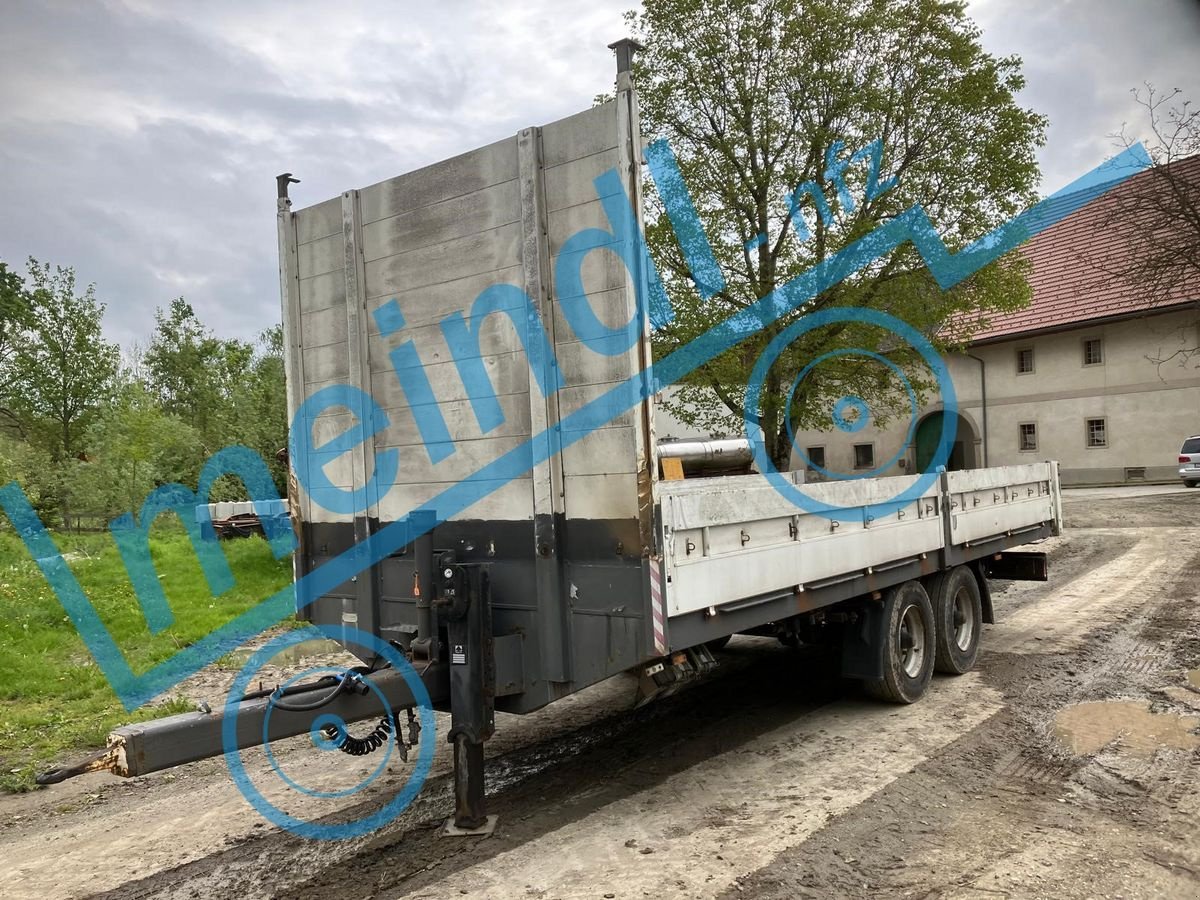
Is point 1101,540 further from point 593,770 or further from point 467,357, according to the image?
point 467,357

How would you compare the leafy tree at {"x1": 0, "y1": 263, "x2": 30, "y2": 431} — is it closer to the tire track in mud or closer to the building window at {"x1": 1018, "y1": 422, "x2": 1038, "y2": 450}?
the tire track in mud

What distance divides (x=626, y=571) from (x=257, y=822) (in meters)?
2.47

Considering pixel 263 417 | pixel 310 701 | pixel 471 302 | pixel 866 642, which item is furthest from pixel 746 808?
pixel 263 417

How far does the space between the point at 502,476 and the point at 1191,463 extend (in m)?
24.7

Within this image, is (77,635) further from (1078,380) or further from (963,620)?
(1078,380)

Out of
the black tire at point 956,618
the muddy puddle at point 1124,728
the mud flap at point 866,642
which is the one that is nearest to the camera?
→ the muddy puddle at point 1124,728

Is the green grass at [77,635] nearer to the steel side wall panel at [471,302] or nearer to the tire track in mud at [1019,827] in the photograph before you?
the steel side wall panel at [471,302]

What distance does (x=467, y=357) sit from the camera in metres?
4.73

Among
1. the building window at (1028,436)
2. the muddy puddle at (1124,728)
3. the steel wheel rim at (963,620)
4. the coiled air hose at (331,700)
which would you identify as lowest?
the muddy puddle at (1124,728)

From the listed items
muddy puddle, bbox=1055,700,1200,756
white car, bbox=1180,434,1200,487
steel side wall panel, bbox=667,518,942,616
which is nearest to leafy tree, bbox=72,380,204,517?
steel side wall panel, bbox=667,518,942,616

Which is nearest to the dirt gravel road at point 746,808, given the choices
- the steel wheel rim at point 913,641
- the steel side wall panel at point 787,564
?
the steel wheel rim at point 913,641

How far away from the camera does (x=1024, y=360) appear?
30.9 metres

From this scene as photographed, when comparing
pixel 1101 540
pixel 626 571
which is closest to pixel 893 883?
pixel 626 571

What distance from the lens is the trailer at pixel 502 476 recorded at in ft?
13.5
